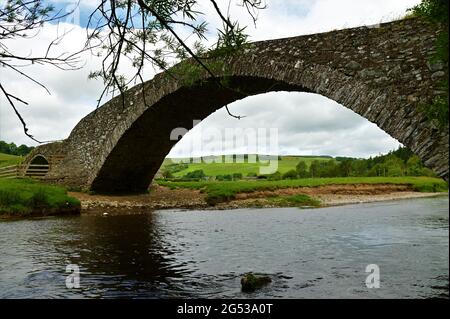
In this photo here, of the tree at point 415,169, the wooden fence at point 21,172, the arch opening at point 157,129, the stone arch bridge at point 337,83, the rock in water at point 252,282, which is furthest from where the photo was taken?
the tree at point 415,169

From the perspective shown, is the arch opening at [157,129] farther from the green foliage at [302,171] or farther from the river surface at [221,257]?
the green foliage at [302,171]

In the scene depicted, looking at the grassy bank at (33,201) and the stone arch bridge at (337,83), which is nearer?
the stone arch bridge at (337,83)

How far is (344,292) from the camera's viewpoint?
661 cm

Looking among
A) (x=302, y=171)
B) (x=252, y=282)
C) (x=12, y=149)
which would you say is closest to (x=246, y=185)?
(x=252, y=282)

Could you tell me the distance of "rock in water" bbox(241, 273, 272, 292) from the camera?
679 cm

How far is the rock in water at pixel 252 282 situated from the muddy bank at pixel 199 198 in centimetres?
1406

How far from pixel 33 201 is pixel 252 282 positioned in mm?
14560

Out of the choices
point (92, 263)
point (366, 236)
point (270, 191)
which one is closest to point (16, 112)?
point (92, 263)

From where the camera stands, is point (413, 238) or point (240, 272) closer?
point (240, 272)

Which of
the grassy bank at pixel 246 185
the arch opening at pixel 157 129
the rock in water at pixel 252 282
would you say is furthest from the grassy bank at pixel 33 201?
the rock in water at pixel 252 282

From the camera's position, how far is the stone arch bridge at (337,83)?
8.70m

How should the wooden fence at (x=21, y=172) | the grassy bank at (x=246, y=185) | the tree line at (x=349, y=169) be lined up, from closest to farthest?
the wooden fence at (x=21, y=172) → the grassy bank at (x=246, y=185) → the tree line at (x=349, y=169)
